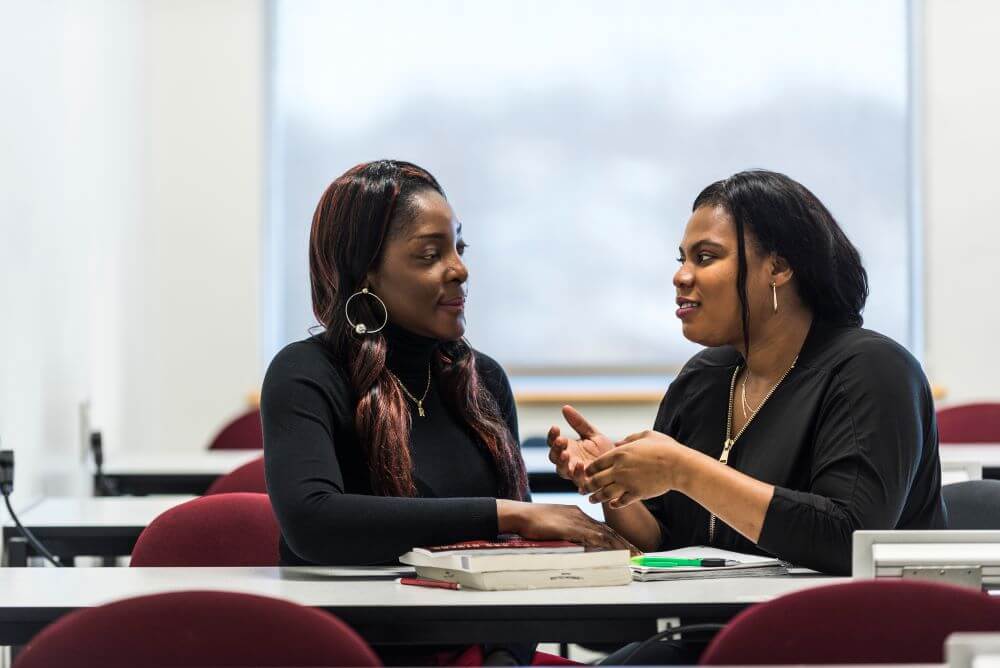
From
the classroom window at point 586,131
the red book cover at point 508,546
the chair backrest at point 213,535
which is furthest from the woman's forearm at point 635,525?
the classroom window at point 586,131

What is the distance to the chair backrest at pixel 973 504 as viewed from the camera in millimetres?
2355

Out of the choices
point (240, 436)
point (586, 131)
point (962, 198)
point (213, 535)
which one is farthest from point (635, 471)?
point (962, 198)

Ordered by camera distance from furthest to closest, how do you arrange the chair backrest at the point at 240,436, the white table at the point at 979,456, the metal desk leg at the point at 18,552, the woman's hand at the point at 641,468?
the chair backrest at the point at 240,436
the white table at the point at 979,456
the metal desk leg at the point at 18,552
the woman's hand at the point at 641,468

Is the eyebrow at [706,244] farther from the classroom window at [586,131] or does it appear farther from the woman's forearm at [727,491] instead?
the classroom window at [586,131]

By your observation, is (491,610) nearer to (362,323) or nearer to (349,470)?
(349,470)

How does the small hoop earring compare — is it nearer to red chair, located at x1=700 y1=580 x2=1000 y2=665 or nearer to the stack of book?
the stack of book

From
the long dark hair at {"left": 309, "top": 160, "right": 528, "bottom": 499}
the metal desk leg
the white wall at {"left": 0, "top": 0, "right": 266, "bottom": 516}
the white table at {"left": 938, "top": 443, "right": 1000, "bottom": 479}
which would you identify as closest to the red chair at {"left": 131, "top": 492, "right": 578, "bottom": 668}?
the long dark hair at {"left": 309, "top": 160, "right": 528, "bottom": 499}

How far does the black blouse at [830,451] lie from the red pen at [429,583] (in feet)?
1.59

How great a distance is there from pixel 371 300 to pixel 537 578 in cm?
69

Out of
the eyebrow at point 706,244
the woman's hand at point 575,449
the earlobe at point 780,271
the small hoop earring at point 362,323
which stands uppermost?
the eyebrow at point 706,244

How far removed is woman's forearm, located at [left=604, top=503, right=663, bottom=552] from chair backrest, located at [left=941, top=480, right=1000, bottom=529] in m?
0.54

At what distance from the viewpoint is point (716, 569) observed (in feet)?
6.41

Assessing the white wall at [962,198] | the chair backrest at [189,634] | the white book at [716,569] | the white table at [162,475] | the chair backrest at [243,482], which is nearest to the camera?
the chair backrest at [189,634]

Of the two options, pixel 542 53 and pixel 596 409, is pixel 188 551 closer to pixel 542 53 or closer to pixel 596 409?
pixel 596 409
